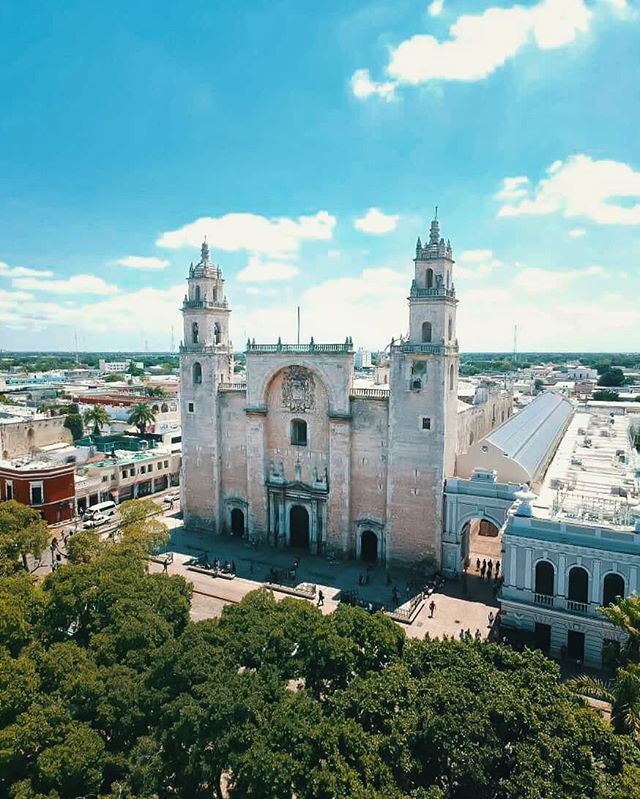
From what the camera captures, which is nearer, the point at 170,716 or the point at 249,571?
the point at 170,716

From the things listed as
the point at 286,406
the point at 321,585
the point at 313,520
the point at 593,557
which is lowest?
the point at 321,585

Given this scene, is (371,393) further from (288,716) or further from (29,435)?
(29,435)

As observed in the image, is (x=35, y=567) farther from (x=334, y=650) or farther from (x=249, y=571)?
(x=334, y=650)

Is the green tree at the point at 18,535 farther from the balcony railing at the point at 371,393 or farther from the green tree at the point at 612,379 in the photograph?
the green tree at the point at 612,379

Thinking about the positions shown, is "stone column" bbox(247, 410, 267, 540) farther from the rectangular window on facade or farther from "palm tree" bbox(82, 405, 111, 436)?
"palm tree" bbox(82, 405, 111, 436)

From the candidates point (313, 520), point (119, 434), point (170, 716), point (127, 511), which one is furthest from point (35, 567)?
point (119, 434)

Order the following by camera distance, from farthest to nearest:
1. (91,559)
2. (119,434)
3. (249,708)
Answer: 1. (119,434)
2. (91,559)
3. (249,708)

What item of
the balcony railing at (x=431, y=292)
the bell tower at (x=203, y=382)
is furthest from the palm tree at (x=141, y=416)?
the balcony railing at (x=431, y=292)

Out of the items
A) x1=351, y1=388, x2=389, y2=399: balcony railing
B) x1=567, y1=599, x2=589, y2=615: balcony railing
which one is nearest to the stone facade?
x1=351, y1=388, x2=389, y2=399: balcony railing
